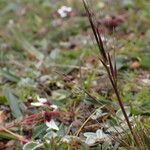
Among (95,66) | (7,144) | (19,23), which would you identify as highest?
(19,23)

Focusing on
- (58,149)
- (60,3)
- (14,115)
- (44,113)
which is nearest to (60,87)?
(14,115)

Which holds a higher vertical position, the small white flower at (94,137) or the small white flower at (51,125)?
the small white flower at (51,125)

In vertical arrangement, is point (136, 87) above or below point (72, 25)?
below

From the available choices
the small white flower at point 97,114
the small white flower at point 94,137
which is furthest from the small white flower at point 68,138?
the small white flower at point 97,114

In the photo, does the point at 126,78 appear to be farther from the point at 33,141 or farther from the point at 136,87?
the point at 33,141

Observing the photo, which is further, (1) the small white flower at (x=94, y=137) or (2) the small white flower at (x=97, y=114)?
(2) the small white flower at (x=97, y=114)

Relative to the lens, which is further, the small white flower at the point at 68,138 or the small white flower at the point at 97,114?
the small white flower at the point at 97,114

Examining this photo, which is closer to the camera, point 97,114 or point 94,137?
point 94,137

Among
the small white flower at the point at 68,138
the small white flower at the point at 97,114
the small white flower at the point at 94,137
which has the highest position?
the small white flower at the point at 97,114

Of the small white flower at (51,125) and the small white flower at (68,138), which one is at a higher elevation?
the small white flower at (51,125)

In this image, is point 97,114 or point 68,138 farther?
point 97,114

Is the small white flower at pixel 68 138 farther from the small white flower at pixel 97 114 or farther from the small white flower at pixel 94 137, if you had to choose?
the small white flower at pixel 97 114
